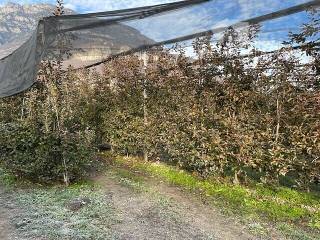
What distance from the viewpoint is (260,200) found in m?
5.70

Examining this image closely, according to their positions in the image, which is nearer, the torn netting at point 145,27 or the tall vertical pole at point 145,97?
the torn netting at point 145,27

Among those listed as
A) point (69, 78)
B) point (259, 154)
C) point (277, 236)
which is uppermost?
point (69, 78)

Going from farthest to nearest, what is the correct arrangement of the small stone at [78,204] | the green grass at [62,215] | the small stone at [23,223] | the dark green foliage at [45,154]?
the dark green foliage at [45,154] < the small stone at [78,204] < the small stone at [23,223] < the green grass at [62,215]

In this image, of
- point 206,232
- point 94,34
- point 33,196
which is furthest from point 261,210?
point 94,34

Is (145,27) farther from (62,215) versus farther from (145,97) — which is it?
(62,215)

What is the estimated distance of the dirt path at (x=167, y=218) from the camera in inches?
167

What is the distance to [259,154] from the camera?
5875 millimetres

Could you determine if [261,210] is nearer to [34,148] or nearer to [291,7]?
[291,7]

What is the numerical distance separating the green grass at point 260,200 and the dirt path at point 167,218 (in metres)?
0.40

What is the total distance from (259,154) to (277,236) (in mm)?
1734

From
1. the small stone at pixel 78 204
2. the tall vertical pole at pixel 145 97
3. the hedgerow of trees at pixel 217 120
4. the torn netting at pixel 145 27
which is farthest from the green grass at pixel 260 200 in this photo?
the torn netting at pixel 145 27

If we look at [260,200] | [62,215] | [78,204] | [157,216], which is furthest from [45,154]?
[260,200]

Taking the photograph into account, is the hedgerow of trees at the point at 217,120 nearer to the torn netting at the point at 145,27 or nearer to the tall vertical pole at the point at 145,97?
the tall vertical pole at the point at 145,97

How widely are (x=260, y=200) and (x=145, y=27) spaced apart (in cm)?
309
